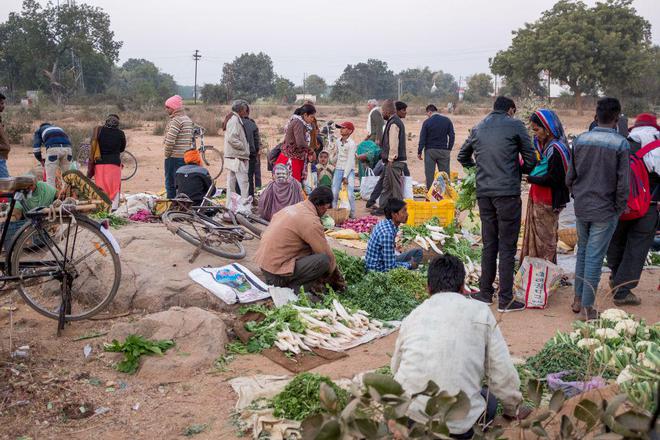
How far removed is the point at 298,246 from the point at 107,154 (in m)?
4.76

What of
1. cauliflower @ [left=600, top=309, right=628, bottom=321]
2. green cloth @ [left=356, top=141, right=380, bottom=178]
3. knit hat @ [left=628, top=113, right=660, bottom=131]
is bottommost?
cauliflower @ [left=600, top=309, right=628, bottom=321]

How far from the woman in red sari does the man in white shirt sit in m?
6.89

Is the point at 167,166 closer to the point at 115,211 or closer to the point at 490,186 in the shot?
the point at 115,211

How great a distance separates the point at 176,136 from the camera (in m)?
9.84

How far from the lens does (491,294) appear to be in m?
6.65

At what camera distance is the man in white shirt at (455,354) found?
305 centimetres

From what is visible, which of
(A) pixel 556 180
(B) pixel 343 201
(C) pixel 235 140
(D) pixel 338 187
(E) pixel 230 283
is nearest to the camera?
(A) pixel 556 180

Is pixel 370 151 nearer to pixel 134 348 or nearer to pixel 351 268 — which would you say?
pixel 351 268

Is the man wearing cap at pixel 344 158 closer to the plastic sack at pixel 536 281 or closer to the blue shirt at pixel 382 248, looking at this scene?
the blue shirt at pixel 382 248

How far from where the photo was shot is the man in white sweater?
32.8ft

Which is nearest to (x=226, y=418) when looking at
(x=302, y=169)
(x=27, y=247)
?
(x=27, y=247)

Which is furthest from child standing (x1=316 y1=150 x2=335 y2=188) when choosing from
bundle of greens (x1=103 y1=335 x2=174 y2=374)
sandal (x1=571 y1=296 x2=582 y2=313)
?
bundle of greens (x1=103 y1=335 x2=174 y2=374)

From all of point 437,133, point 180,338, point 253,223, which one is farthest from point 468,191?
point 437,133

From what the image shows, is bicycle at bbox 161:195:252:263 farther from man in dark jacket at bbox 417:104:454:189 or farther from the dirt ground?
man in dark jacket at bbox 417:104:454:189
